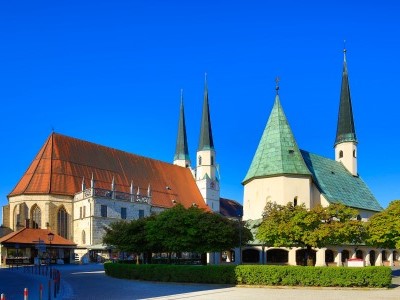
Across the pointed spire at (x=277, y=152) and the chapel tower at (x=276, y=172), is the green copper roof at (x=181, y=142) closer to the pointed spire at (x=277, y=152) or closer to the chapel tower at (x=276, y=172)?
the chapel tower at (x=276, y=172)

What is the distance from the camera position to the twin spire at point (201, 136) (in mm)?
97188

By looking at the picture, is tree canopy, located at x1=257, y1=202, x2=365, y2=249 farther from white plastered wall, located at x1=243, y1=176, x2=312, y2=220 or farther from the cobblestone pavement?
white plastered wall, located at x1=243, y1=176, x2=312, y2=220

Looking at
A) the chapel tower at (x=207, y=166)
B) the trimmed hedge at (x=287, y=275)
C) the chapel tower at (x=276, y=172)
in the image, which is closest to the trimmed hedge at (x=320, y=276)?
the trimmed hedge at (x=287, y=275)

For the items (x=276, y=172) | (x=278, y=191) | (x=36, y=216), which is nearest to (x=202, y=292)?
(x=278, y=191)

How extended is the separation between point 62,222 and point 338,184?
3773cm

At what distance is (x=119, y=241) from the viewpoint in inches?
1570

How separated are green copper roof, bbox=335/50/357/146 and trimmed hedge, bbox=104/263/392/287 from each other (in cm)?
4156

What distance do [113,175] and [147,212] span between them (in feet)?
26.4

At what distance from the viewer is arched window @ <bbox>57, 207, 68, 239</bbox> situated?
66.0m

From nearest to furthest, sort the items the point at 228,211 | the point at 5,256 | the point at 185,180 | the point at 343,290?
the point at 343,290 < the point at 5,256 < the point at 185,180 < the point at 228,211

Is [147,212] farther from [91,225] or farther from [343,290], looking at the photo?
[343,290]

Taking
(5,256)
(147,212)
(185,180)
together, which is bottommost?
(5,256)

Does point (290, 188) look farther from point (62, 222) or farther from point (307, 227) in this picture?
point (62, 222)

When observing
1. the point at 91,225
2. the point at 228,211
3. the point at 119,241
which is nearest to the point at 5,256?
the point at 91,225
